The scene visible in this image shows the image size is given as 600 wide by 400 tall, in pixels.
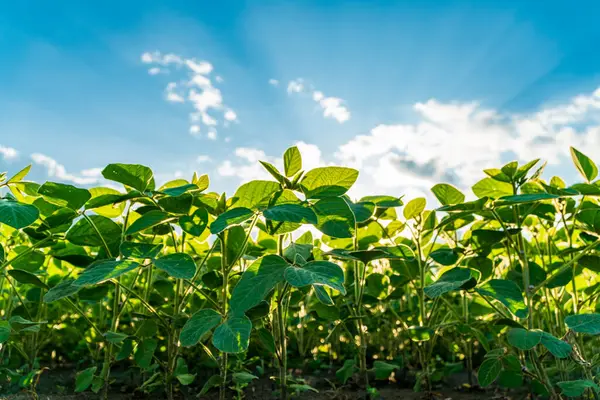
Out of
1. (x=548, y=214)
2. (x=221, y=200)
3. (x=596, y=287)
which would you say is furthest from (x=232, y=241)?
(x=596, y=287)

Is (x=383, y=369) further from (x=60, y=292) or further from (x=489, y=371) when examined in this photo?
(x=60, y=292)

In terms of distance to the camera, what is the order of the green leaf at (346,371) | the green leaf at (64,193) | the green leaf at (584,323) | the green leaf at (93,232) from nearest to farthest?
the green leaf at (584,323) → the green leaf at (64,193) → the green leaf at (93,232) → the green leaf at (346,371)

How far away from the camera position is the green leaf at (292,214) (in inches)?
43.2

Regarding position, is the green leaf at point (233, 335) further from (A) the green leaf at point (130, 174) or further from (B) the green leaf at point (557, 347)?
(B) the green leaf at point (557, 347)

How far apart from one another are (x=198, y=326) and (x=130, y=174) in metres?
0.45

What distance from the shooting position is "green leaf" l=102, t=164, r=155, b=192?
1330mm

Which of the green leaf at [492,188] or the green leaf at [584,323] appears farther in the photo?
the green leaf at [492,188]

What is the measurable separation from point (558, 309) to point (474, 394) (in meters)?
0.55

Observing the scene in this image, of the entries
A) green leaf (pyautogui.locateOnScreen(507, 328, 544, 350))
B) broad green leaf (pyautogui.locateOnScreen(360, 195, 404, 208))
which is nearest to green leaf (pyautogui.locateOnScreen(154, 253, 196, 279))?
broad green leaf (pyautogui.locateOnScreen(360, 195, 404, 208))

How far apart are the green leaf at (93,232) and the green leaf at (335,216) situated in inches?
28.9

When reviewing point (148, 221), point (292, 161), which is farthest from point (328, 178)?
point (148, 221)

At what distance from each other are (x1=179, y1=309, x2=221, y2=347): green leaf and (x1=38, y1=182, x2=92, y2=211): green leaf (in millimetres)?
495

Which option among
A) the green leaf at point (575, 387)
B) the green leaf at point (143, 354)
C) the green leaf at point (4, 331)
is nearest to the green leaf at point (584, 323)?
the green leaf at point (575, 387)

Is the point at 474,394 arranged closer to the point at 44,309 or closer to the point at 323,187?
the point at 323,187
